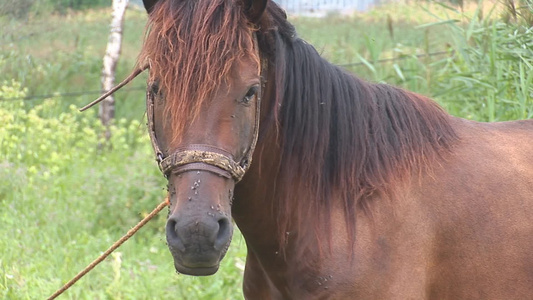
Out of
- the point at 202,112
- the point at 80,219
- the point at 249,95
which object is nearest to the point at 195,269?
the point at 202,112

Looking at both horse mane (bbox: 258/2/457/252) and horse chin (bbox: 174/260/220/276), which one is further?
horse mane (bbox: 258/2/457/252)

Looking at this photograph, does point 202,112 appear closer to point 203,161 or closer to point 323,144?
point 203,161

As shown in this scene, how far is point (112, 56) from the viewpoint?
325 inches

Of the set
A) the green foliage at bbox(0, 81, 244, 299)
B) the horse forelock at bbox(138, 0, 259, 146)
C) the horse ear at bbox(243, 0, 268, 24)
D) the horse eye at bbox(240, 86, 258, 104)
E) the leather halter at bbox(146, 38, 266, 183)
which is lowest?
the green foliage at bbox(0, 81, 244, 299)

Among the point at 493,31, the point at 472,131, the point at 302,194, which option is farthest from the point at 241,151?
the point at 493,31

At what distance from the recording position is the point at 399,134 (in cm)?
276

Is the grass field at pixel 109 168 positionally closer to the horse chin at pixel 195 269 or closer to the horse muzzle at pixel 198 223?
the horse muzzle at pixel 198 223

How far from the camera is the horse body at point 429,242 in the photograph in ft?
8.30

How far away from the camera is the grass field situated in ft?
14.8

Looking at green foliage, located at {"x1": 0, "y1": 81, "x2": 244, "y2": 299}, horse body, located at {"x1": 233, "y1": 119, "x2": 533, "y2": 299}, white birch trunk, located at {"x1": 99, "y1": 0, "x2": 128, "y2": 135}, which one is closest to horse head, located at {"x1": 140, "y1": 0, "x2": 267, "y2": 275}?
horse body, located at {"x1": 233, "y1": 119, "x2": 533, "y2": 299}

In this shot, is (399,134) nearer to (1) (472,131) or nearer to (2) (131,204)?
(1) (472,131)

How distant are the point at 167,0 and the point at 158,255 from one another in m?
3.16

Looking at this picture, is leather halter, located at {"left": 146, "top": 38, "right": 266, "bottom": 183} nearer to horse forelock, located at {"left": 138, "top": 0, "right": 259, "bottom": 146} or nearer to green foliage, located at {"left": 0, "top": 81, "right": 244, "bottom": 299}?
horse forelock, located at {"left": 138, "top": 0, "right": 259, "bottom": 146}

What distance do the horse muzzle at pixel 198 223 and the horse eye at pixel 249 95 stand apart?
0.28 meters
